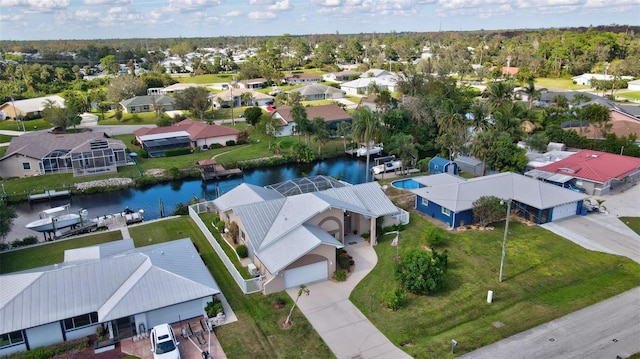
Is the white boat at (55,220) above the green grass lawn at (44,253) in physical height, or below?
above

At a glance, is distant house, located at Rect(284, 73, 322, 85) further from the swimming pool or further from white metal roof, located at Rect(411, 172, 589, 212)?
white metal roof, located at Rect(411, 172, 589, 212)

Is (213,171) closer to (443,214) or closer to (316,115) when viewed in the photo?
(316,115)

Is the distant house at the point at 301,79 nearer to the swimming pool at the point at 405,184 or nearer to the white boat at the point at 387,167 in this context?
the white boat at the point at 387,167

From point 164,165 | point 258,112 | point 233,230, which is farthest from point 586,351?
point 258,112

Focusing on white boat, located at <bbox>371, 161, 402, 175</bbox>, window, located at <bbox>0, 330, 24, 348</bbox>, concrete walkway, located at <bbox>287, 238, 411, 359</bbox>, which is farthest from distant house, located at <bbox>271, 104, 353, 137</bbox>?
window, located at <bbox>0, 330, 24, 348</bbox>

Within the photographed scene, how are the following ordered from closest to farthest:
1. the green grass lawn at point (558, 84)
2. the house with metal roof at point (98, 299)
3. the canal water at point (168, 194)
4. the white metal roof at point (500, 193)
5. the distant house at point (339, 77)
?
the house with metal roof at point (98, 299) → the white metal roof at point (500, 193) → the canal water at point (168, 194) → the green grass lawn at point (558, 84) → the distant house at point (339, 77)

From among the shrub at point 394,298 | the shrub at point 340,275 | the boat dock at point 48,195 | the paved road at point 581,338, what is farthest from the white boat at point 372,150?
the paved road at point 581,338

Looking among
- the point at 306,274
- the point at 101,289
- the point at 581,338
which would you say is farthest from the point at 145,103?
the point at 581,338

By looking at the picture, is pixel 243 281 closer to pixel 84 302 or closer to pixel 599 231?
pixel 84 302
